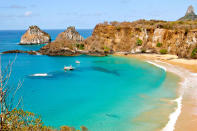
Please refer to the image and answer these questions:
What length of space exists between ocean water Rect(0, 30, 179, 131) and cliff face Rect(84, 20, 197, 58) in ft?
74.1

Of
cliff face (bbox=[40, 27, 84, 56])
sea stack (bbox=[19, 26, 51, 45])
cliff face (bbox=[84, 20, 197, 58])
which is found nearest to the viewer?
cliff face (bbox=[84, 20, 197, 58])

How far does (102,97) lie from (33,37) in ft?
360

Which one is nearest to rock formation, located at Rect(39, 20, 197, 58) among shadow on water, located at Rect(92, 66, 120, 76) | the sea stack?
shadow on water, located at Rect(92, 66, 120, 76)

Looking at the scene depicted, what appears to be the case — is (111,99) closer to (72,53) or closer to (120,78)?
(120,78)

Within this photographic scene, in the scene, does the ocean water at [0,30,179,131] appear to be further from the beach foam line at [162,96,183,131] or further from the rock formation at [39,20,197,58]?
the rock formation at [39,20,197,58]

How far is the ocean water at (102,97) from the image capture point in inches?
923

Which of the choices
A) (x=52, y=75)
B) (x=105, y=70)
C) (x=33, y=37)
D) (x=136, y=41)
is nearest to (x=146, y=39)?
(x=136, y=41)

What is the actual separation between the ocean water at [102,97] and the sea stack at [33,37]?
7976cm

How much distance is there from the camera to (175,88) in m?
35.8

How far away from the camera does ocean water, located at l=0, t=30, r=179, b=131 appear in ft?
76.9

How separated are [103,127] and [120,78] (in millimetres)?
23827

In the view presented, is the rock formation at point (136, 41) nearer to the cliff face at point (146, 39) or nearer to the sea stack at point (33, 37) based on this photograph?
the cliff face at point (146, 39)

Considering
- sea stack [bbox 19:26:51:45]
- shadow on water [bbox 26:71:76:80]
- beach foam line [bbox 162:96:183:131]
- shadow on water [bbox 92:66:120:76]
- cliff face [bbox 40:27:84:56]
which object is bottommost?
beach foam line [bbox 162:96:183:131]

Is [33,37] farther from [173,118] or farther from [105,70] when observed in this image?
[173,118]
